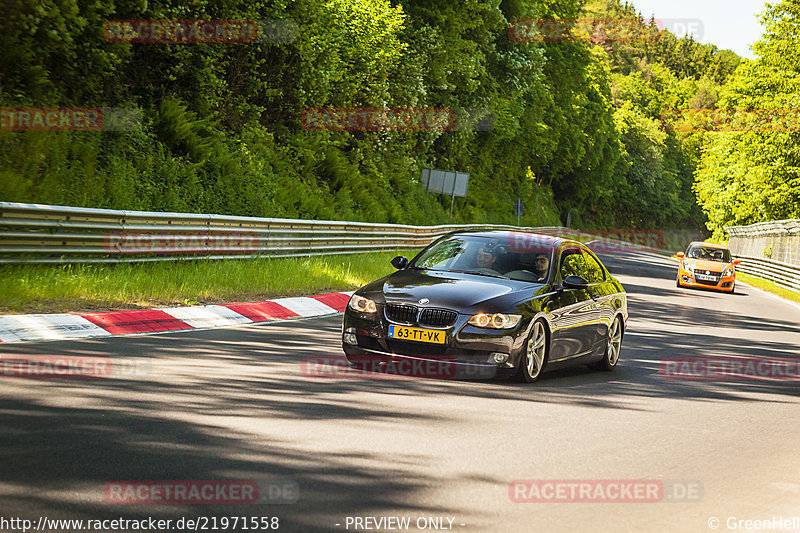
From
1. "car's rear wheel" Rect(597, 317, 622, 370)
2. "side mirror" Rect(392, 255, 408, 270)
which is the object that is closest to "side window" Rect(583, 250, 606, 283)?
"car's rear wheel" Rect(597, 317, 622, 370)

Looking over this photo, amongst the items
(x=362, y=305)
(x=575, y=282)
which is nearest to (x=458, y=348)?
(x=362, y=305)

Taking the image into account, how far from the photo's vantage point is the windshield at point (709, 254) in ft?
104

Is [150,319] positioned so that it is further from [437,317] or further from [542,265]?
[542,265]

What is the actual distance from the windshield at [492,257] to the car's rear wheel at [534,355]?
781 millimetres

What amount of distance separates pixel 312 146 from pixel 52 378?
Result: 22850 mm

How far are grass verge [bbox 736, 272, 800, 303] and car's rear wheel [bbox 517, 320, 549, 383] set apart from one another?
23.2 m

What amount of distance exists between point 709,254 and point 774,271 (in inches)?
394

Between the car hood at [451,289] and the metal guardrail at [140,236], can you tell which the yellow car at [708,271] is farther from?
the car hood at [451,289]

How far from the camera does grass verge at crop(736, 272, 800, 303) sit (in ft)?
105

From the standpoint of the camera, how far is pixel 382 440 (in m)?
6.41

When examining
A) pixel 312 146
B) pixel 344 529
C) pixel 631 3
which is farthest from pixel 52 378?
pixel 631 3

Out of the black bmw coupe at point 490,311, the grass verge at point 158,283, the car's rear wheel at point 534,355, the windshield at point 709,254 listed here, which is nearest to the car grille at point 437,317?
the black bmw coupe at point 490,311

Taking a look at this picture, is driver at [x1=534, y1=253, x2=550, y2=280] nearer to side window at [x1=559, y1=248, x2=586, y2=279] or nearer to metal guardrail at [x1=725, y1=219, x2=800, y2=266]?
side window at [x1=559, y1=248, x2=586, y2=279]

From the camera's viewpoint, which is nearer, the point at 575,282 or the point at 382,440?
the point at 382,440
